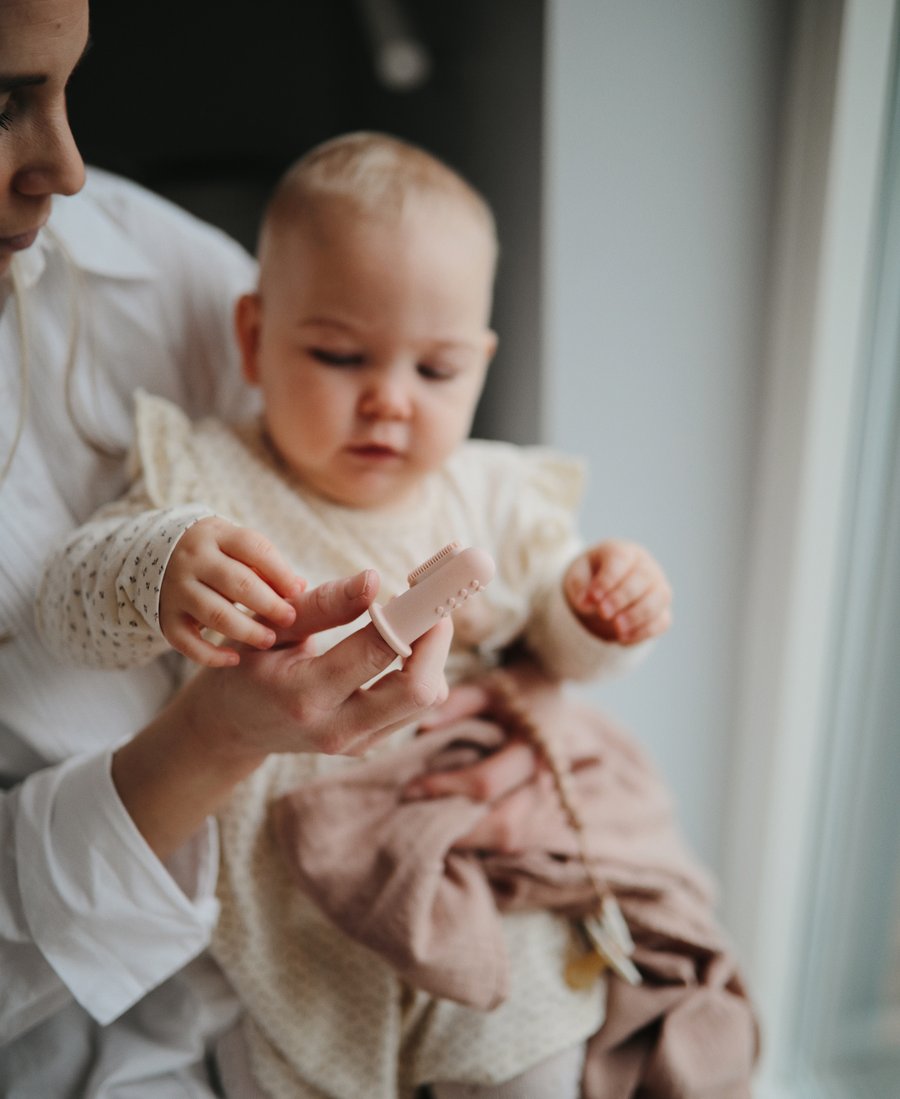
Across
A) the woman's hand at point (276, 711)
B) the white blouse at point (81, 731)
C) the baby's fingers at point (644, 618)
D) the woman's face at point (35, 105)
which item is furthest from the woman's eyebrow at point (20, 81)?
the baby's fingers at point (644, 618)

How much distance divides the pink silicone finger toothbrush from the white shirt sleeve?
0.88ft

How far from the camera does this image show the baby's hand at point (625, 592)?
74 centimetres

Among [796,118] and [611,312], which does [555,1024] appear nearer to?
[611,312]

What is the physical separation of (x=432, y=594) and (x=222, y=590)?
5.2 inches

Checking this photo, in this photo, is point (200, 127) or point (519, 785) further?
point (200, 127)

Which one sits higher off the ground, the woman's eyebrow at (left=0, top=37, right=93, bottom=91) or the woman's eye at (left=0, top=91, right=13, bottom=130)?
the woman's eyebrow at (left=0, top=37, right=93, bottom=91)

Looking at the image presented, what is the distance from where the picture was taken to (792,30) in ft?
3.16

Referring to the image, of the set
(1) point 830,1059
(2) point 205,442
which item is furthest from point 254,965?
(1) point 830,1059

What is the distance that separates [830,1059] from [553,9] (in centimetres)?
134

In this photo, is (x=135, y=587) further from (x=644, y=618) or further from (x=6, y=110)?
(x=644, y=618)

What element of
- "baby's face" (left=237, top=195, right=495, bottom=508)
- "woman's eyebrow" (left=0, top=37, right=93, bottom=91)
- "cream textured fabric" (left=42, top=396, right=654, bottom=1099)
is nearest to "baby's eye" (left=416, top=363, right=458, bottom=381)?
"baby's face" (left=237, top=195, right=495, bottom=508)

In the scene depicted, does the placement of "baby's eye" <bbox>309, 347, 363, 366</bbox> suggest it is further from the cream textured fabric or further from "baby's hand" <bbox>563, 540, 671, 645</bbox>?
"baby's hand" <bbox>563, 540, 671, 645</bbox>

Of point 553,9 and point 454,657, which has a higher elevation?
point 553,9

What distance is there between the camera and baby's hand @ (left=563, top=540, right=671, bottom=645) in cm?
74
